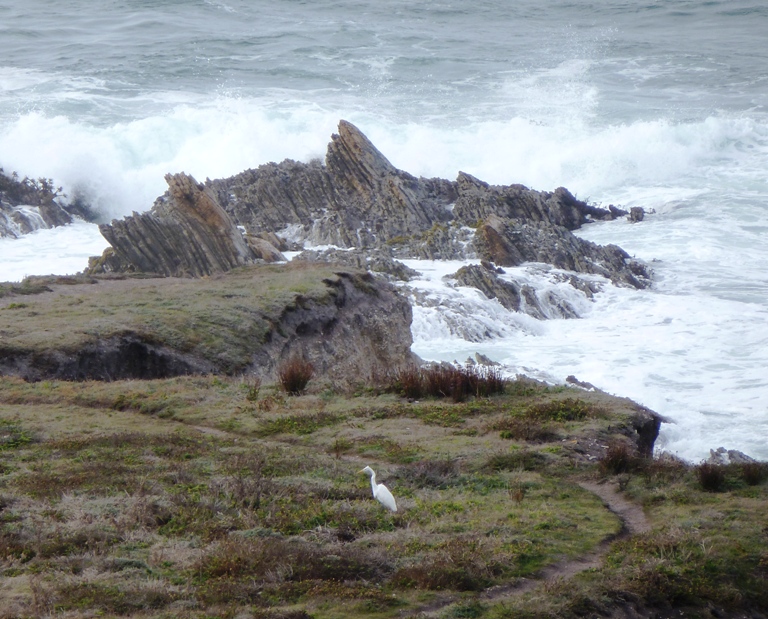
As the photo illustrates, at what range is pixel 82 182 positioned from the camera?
126ft

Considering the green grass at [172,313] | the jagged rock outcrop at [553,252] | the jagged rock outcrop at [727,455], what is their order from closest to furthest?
the jagged rock outcrop at [727,455], the green grass at [172,313], the jagged rock outcrop at [553,252]

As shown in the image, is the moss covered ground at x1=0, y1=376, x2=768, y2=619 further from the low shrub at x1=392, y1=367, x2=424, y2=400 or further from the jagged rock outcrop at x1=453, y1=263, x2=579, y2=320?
the jagged rock outcrop at x1=453, y1=263, x2=579, y2=320

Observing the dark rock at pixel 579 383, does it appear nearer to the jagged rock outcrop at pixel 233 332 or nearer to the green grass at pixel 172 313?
the jagged rock outcrop at pixel 233 332

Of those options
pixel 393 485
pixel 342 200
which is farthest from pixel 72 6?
pixel 393 485

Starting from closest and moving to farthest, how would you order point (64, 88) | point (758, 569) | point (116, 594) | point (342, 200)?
point (116, 594) → point (758, 569) → point (342, 200) → point (64, 88)

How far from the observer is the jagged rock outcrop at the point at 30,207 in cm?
3189

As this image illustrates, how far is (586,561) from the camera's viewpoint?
7.09 metres

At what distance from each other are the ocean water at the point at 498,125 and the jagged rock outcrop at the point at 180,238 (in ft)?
16.2

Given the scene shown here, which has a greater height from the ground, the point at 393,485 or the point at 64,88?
the point at 64,88

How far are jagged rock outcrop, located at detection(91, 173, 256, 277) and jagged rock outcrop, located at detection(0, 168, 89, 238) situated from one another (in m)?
9.34

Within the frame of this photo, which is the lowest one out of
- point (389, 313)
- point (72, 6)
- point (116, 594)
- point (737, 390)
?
point (737, 390)

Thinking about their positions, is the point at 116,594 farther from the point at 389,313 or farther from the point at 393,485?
the point at 389,313

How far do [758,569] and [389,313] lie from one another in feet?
40.1

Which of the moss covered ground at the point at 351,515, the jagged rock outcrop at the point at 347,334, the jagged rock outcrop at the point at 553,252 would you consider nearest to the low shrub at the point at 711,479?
the moss covered ground at the point at 351,515
